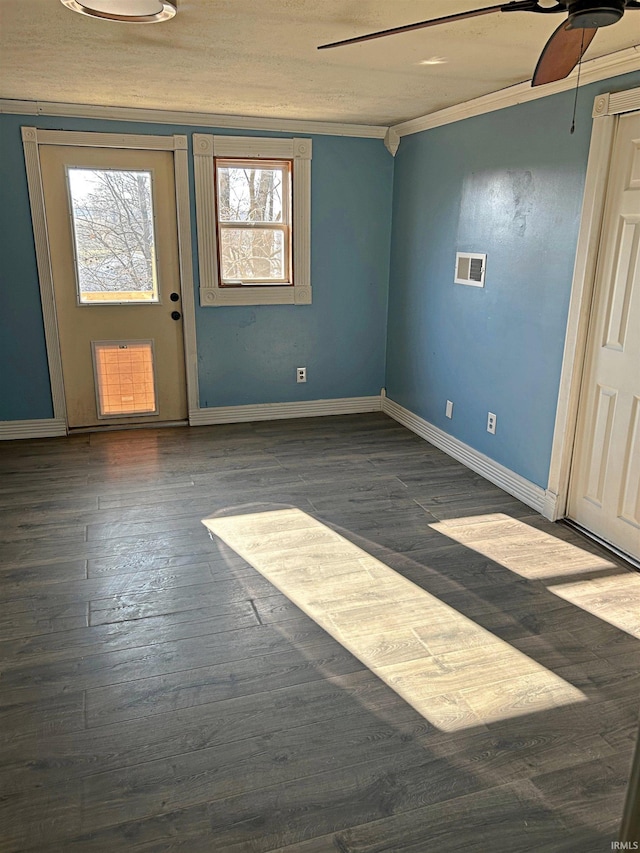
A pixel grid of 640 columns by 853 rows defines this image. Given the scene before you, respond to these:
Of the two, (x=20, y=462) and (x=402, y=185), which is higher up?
(x=402, y=185)

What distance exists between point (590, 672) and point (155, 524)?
2224 mm

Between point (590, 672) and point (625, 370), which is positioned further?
point (625, 370)

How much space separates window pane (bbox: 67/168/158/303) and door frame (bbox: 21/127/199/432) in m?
0.20

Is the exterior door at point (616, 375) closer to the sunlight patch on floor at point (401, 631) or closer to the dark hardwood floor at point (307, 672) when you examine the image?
the dark hardwood floor at point (307, 672)

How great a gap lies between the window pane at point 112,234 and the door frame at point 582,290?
3023mm

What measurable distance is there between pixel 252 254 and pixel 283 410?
4.28ft

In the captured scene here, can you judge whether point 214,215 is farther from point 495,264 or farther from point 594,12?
point 594,12

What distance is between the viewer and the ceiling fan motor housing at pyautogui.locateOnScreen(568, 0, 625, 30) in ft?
5.17

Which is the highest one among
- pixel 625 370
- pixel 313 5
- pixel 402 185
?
pixel 313 5

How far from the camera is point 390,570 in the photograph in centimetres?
296

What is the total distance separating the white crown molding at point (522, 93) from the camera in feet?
9.06

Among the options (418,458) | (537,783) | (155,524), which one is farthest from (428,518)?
(537,783)

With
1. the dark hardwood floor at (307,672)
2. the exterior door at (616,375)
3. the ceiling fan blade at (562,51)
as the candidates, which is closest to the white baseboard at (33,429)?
the dark hardwood floor at (307,672)

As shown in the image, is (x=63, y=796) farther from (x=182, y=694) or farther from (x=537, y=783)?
(x=537, y=783)
